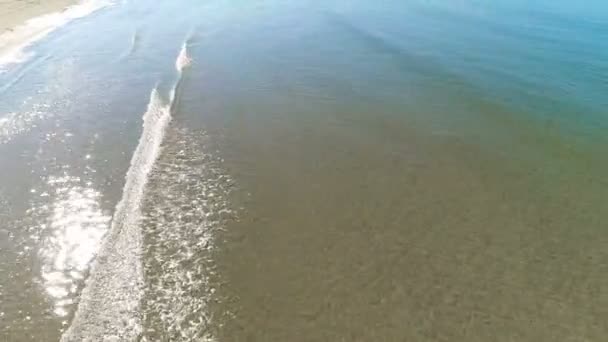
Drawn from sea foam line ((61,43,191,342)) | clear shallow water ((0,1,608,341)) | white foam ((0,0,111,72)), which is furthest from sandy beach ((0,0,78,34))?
sea foam line ((61,43,191,342))

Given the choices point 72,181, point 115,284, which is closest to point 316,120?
point 72,181

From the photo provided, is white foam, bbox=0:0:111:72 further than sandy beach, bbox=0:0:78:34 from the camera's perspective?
No

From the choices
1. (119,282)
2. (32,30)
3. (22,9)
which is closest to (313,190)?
(119,282)

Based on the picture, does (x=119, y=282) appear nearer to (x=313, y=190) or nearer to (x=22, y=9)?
(x=313, y=190)

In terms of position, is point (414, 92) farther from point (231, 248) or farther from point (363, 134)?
point (231, 248)

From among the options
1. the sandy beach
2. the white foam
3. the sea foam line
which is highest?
the sandy beach

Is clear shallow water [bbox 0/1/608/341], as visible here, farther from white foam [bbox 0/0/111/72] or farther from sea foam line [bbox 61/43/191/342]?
white foam [bbox 0/0/111/72]
